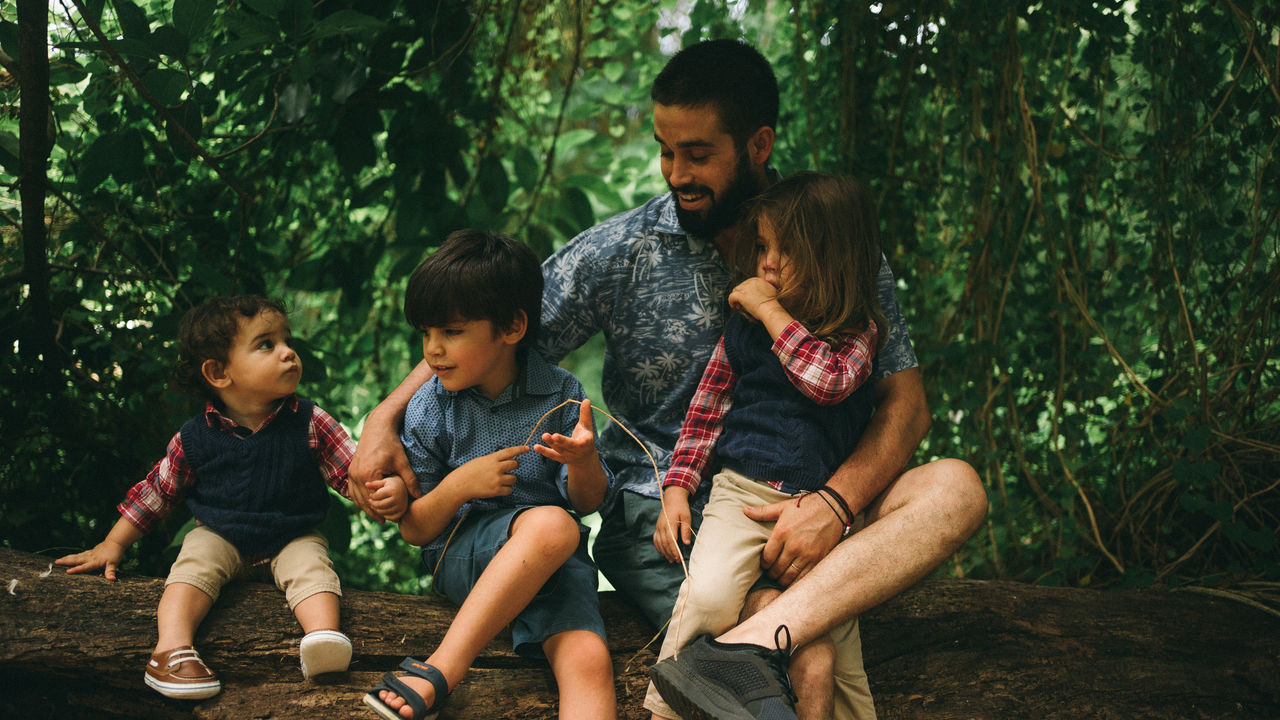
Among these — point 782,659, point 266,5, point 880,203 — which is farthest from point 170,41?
point 880,203

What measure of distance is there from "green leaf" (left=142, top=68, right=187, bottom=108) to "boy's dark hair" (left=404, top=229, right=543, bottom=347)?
2.29 feet

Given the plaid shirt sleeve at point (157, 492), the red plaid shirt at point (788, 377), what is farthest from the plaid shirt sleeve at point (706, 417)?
the plaid shirt sleeve at point (157, 492)

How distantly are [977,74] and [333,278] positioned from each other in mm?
2145

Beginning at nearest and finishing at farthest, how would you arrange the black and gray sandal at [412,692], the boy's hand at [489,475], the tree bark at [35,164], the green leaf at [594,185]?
1. the black and gray sandal at [412,692]
2. the boy's hand at [489,475]
3. the tree bark at [35,164]
4. the green leaf at [594,185]

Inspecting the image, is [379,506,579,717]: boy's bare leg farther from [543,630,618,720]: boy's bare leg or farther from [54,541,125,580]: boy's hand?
[54,541,125,580]: boy's hand

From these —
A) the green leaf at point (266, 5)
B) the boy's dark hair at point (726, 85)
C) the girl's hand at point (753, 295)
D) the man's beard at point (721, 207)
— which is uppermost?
the green leaf at point (266, 5)

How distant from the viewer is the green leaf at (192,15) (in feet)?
6.34

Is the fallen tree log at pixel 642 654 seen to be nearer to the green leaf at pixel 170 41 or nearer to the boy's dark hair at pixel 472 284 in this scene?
the boy's dark hair at pixel 472 284

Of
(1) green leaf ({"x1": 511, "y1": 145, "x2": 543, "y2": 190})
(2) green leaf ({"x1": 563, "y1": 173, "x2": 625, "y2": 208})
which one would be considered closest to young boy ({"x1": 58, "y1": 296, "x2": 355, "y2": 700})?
(1) green leaf ({"x1": 511, "y1": 145, "x2": 543, "y2": 190})

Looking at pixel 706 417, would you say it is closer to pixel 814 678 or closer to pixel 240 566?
pixel 814 678

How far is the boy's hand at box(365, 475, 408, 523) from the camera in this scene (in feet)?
6.04

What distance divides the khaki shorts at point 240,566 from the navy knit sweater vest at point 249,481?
0.03m

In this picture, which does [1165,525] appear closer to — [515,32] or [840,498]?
[840,498]

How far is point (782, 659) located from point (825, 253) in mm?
851
